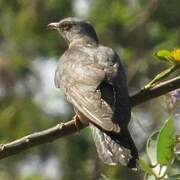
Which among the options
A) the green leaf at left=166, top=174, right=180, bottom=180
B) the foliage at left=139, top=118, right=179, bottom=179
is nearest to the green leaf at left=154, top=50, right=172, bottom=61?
the foliage at left=139, top=118, right=179, bottom=179

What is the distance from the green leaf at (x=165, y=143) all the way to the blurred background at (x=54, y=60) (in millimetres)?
4159

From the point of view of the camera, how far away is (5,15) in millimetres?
9469

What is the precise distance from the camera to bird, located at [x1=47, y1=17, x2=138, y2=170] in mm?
3139

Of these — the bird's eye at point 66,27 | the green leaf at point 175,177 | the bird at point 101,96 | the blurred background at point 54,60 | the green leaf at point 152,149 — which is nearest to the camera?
→ the green leaf at point 175,177

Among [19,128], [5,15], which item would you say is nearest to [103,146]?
[19,128]

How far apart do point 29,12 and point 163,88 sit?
5894mm

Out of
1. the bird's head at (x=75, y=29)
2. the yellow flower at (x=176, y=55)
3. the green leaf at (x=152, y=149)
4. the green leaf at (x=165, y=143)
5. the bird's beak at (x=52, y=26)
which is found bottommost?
the bird's head at (x=75, y=29)

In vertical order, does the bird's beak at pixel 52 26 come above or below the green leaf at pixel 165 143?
below

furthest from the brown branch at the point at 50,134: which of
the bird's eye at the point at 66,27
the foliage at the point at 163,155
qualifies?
the bird's eye at the point at 66,27

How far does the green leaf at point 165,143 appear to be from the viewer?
260 cm

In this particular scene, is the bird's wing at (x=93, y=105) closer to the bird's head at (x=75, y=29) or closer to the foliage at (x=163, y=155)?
the foliage at (x=163, y=155)

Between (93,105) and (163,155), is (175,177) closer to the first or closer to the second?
(163,155)

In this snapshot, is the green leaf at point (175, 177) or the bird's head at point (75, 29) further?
the bird's head at point (75, 29)

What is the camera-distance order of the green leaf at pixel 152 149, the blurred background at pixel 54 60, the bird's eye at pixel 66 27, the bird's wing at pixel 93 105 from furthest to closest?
the blurred background at pixel 54 60 → the bird's eye at pixel 66 27 → the bird's wing at pixel 93 105 → the green leaf at pixel 152 149
